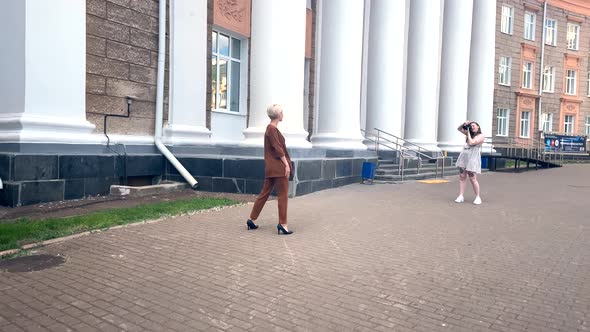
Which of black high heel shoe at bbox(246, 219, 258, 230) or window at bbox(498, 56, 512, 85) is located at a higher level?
window at bbox(498, 56, 512, 85)

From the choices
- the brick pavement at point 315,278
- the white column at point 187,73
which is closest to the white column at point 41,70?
the white column at point 187,73

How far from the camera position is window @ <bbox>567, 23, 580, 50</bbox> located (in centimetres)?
3750

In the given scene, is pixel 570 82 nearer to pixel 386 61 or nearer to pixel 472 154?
pixel 386 61

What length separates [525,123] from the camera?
35.4 metres

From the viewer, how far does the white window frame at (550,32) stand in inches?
1419

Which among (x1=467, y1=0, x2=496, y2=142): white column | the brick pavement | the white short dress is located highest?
(x1=467, y1=0, x2=496, y2=142): white column

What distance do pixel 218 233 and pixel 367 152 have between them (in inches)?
361

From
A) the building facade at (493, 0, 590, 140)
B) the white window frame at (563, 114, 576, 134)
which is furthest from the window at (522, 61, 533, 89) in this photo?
the white window frame at (563, 114, 576, 134)

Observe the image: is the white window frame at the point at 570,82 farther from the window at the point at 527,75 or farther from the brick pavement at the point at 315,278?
the brick pavement at the point at 315,278

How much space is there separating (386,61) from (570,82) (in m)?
27.5

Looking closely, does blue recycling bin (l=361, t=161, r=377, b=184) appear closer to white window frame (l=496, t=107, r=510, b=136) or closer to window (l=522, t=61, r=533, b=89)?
white window frame (l=496, t=107, r=510, b=136)

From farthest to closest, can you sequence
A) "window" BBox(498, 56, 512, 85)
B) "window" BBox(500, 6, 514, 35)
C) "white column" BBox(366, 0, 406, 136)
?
"window" BBox(498, 56, 512, 85) → "window" BBox(500, 6, 514, 35) → "white column" BBox(366, 0, 406, 136)

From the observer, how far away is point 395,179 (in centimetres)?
1475

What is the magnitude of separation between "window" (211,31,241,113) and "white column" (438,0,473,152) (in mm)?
10167
